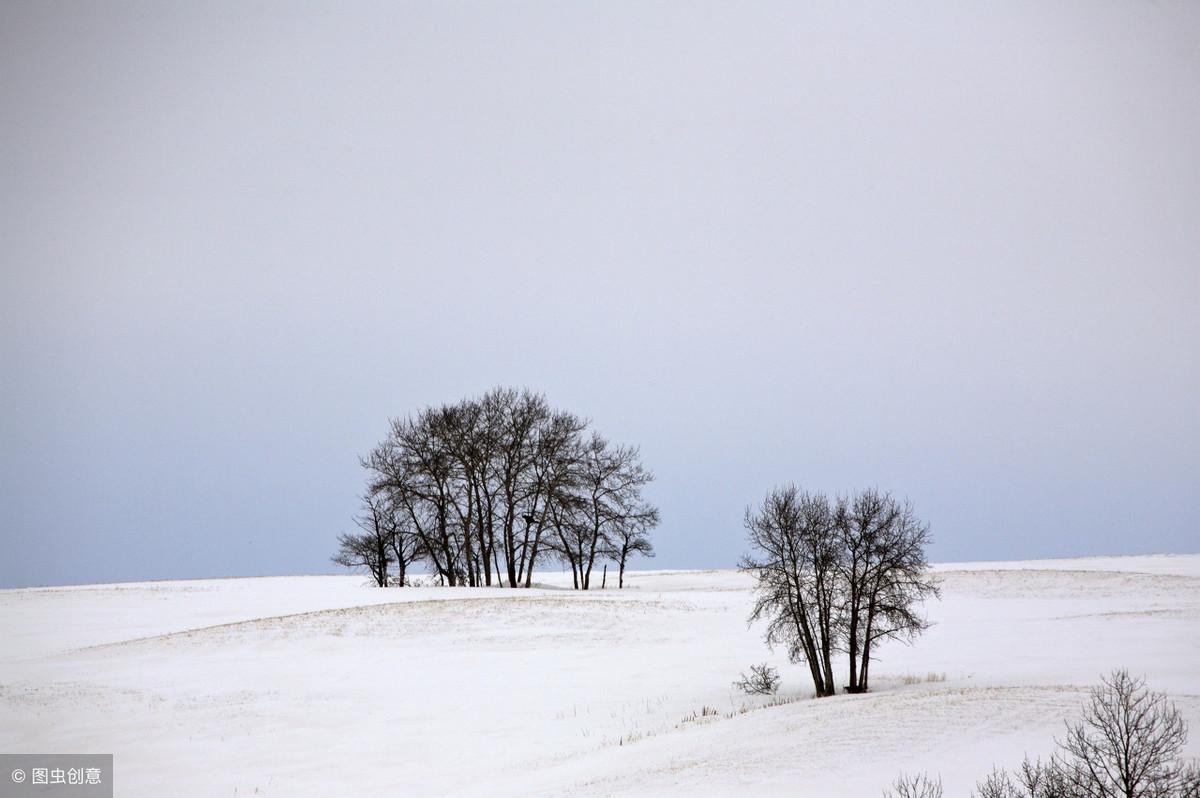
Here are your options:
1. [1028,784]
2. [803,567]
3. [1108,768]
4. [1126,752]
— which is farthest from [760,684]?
[1126,752]

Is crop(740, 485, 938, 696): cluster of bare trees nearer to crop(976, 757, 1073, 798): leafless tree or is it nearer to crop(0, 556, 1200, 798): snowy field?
crop(0, 556, 1200, 798): snowy field

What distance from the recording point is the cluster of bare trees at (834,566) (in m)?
28.6

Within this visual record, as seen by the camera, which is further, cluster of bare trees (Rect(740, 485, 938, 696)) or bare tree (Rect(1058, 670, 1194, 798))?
cluster of bare trees (Rect(740, 485, 938, 696))

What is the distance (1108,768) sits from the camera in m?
16.7

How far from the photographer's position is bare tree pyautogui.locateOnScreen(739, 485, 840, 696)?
1139 inches

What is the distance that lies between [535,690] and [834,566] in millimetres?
10228

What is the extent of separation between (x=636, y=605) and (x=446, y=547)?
768 inches

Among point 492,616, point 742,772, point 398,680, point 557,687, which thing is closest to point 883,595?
point 557,687

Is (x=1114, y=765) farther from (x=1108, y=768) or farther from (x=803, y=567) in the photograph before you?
(x=803, y=567)

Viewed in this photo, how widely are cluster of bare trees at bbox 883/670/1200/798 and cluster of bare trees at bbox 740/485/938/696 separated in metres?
6.85

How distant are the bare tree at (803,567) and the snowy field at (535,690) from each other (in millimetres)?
2050

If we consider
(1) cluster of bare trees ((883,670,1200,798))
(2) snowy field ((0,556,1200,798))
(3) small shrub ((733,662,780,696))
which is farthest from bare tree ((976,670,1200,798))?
(3) small shrub ((733,662,780,696))

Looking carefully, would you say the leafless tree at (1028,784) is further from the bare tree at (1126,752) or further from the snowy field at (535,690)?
the snowy field at (535,690)

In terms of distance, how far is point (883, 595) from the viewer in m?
30.5
